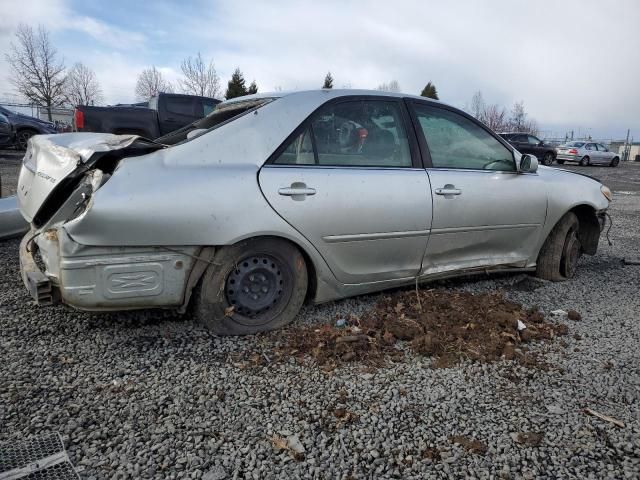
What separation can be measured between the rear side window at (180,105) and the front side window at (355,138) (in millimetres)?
8822

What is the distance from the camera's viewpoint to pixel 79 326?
295 centimetres

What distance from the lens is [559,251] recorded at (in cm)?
416

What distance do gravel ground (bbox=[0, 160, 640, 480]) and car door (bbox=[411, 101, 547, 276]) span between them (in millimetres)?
926

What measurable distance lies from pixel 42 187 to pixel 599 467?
3204 millimetres

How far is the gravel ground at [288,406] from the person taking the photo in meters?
1.90

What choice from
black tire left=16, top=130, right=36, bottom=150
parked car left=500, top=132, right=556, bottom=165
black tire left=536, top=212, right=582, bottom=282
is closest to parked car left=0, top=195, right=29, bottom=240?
black tire left=536, top=212, right=582, bottom=282

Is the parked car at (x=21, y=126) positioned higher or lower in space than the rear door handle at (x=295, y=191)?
higher

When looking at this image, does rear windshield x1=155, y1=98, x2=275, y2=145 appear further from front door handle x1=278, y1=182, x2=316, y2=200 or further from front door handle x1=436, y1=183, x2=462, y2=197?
front door handle x1=436, y1=183, x2=462, y2=197

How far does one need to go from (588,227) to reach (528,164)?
114 cm

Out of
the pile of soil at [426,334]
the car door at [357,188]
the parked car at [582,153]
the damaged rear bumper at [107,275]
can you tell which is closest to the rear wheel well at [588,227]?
the pile of soil at [426,334]

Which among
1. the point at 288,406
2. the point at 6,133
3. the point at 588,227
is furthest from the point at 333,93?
the point at 6,133

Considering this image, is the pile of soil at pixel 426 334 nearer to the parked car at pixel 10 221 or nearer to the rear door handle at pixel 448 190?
the rear door handle at pixel 448 190

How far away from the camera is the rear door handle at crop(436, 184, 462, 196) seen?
3352 mm

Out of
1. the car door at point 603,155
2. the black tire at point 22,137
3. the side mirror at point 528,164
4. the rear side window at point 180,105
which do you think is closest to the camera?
the side mirror at point 528,164
